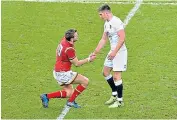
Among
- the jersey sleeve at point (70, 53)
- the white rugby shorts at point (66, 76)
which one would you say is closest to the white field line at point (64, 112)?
the white rugby shorts at point (66, 76)

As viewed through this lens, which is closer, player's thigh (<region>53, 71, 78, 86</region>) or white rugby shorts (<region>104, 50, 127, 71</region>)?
player's thigh (<region>53, 71, 78, 86</region>)

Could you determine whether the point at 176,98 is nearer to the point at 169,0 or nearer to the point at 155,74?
the point at 155,74

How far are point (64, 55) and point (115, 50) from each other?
111 centimetres

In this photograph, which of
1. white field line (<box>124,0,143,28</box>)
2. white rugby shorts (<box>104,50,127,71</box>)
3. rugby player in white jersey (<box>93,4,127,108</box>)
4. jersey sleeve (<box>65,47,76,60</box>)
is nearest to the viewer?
jersey sleeve (<box>65,47,76,60</box>)

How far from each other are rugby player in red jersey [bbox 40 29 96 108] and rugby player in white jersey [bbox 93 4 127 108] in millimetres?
573

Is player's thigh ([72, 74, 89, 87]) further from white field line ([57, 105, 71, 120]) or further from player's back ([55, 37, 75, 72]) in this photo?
white field line ([57, 105, 71, 120])

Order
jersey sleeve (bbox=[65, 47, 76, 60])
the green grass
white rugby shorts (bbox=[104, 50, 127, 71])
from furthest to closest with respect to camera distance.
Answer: the green grass, white rugby shorts (bbox=[104, 50, 127, 71]), jersey sleeve (bbox=[65, 47, 76, 60])

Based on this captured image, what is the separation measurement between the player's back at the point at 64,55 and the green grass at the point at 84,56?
3.23 feet

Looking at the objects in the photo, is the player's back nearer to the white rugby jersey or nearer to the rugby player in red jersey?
the rugby player in red jersey

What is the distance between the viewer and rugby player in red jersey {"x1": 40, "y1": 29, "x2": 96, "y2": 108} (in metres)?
12.9

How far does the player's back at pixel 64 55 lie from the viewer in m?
12.8

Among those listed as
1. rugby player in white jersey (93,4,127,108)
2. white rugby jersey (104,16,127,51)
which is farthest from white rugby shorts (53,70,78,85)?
white rugby jersey (104,16,127,51)

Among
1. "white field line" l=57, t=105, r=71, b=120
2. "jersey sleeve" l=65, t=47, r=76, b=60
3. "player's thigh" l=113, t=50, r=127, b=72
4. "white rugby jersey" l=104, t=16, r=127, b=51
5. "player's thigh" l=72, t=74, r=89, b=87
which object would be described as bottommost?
"white field line" l=57, t=105, r=71, b=120

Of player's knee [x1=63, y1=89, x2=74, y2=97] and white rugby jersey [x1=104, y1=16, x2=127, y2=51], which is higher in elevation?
white rugby jersey [x1=104, y1=16, x2=127, y2=51]
